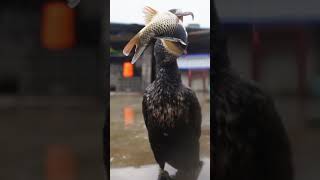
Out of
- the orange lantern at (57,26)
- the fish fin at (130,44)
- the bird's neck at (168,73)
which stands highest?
the orange lantern at (57,26)

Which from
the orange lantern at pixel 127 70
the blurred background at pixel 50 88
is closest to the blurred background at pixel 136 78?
the orange lantern at pixel 127 70

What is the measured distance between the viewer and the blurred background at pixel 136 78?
3105 millimetres

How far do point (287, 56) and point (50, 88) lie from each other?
199 cm

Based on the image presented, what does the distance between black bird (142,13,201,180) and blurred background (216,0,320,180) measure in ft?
1.66

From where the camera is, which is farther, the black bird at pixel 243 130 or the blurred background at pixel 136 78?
the black bird at pixel 243 130

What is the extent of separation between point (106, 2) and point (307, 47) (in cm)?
173

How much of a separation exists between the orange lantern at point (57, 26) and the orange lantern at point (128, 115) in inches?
27.1

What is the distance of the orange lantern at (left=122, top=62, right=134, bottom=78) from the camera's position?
10.3ft

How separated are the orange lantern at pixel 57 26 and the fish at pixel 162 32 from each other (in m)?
0.47

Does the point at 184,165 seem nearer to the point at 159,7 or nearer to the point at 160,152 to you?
the point at 160,152

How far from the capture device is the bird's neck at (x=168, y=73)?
3189 millimetres

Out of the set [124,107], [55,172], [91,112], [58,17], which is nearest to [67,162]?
[55,172]

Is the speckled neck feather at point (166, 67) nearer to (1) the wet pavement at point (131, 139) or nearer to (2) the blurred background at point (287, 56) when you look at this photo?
(1) the wet pavement at point (131, 139)

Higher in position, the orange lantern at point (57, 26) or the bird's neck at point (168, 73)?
the orange lantern at point (57, 26)
